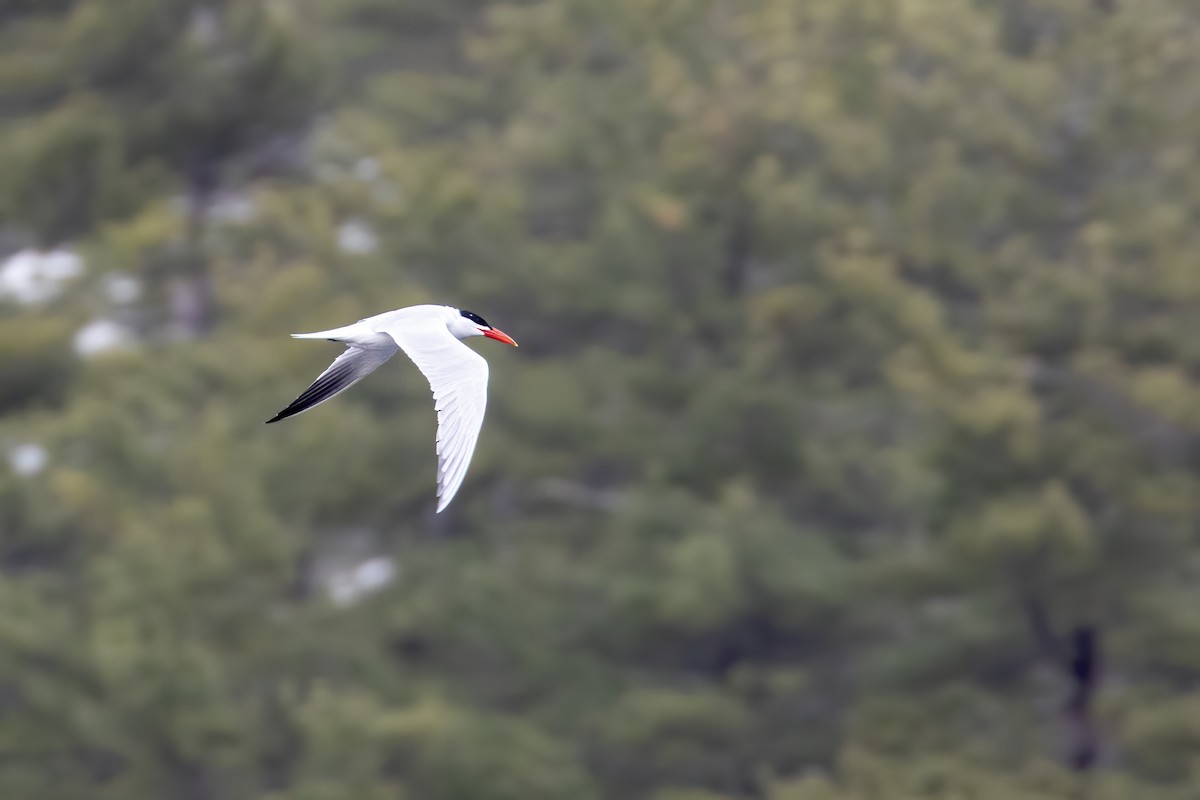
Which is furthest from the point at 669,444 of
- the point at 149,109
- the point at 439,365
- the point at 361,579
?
the point at 439,365

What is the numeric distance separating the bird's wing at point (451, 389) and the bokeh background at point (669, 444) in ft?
22.3

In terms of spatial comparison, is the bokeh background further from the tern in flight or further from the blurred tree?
the tern in flight

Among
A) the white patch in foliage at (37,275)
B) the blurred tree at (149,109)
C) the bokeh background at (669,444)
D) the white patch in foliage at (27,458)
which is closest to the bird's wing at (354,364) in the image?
the bokeh background at (669,444)

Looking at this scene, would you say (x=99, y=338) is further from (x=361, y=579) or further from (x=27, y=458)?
(x=361, y=579)

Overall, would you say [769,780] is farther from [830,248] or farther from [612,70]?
[612,70]

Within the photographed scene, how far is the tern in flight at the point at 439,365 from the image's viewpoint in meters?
6.63

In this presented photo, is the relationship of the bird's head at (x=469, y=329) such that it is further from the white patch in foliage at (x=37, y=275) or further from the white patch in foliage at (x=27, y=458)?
the white patch in foliage at (x=37, y=275)

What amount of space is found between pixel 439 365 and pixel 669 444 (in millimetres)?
9055

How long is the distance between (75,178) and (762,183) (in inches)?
255

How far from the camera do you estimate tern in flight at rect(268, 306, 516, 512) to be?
6.63 meters

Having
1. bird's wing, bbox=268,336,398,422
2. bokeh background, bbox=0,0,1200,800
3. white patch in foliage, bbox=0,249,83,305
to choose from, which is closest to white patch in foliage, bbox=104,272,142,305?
bokeh background, bbox=0,0,1200,800

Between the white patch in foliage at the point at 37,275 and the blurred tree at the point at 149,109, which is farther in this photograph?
the blurred tree at the point at 149,109

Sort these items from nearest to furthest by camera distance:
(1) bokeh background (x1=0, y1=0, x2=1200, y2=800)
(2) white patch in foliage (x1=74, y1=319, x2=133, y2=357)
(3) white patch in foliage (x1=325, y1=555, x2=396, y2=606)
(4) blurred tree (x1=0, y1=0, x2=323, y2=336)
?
(1) bokeh background (x1=0, y1=0, x2=1200, y2=800) → (3) white patch in foliage (x1=325, y1=555, x2=396, y2=606) → (2) white patch in foliage (x1=74, y1=319, x2=133, y2=357) → (4) blurred tree (x1=0, y1=0, x2=323, y2=336)

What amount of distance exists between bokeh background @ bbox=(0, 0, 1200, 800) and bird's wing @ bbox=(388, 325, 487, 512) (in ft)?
22.3
